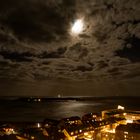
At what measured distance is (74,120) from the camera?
42.3 m

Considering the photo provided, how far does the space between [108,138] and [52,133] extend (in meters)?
6.49

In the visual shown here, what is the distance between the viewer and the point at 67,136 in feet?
88.5

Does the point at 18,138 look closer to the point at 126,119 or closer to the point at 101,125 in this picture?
the point at 101,125

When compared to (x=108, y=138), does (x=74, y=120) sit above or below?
above

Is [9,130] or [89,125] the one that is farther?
[9,130]

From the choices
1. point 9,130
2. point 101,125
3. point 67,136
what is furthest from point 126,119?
point 9,130

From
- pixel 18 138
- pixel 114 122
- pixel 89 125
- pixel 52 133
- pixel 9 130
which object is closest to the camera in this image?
pixel 18 138

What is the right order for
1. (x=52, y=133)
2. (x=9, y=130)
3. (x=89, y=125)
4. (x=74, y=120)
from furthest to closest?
(x=74, y=120) < (x=9, y=130) < (x=89, y=125) < (x=52, y=133)

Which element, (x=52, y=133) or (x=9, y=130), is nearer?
(x=52, y=133)

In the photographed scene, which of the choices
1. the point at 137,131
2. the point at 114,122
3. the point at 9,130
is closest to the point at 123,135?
the point at 137,131

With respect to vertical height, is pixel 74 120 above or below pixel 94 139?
above

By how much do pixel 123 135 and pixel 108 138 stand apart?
174 centimetres

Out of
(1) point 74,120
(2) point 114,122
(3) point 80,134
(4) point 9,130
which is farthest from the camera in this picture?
(1) point 74,120

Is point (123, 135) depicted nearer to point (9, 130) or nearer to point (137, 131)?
point (137, 131)
